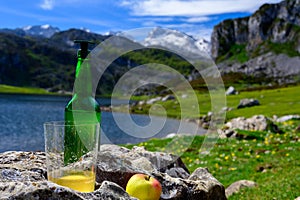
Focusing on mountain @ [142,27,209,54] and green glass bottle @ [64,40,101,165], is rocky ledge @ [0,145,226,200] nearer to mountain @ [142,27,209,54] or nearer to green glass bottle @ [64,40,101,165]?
green glass bottle @ [64,40,101,165]

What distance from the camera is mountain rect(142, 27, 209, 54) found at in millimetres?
6141

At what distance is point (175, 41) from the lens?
5.94 meters

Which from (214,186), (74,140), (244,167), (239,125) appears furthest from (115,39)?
(239,125)

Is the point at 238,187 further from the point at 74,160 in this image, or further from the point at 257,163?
the point at 74,160

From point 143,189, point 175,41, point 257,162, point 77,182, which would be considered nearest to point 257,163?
point 257,162

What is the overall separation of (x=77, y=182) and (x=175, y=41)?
2.80 m

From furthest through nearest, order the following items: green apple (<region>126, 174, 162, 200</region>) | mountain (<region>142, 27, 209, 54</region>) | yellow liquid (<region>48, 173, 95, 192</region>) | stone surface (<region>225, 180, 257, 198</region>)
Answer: stone surface (<region>225, 180, 257, 198</region>) < mountain (<region>142, 27, 209, 54</region>) < green apple (<region>126, 174, 162, 200</region>) < yellow liquid (<region>48, 173, 95, 192</region>)

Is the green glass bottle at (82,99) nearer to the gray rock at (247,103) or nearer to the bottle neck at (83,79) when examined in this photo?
the bottle neck at (83,79)

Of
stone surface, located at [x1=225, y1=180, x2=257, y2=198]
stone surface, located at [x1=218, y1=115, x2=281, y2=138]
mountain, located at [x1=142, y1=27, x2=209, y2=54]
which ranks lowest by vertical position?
stone surface, located at [x1=218, y1=115, x2=281, y2=138]

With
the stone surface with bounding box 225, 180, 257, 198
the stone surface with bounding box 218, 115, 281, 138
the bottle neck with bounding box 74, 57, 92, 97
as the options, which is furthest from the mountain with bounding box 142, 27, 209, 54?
the stone surface with bounding box 218, 115, 281, 138

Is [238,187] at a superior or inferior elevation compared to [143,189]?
inferior

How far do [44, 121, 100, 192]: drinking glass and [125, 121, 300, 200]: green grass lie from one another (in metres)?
6.15

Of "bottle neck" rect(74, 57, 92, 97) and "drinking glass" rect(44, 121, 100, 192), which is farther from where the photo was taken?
"bottle neck" rect(74, 57, 92, 97)

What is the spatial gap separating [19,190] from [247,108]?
76.6m
